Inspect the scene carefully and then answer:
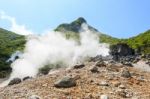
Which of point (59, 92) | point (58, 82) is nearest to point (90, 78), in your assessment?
point (58, 82)

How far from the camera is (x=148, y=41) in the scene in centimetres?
19125

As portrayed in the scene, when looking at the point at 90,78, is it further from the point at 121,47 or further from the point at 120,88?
the point at 121,47

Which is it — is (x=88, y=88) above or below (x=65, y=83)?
below

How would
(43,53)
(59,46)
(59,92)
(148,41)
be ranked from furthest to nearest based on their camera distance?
(148,41) → (59,46) → (43,53) → (59,92)

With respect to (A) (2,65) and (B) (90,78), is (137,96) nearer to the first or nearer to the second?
(B) (90,78)

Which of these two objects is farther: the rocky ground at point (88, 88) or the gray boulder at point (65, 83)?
the gray boulder at point (65, 83)

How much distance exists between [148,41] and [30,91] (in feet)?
557

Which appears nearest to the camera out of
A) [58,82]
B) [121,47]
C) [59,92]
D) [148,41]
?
[59,92]

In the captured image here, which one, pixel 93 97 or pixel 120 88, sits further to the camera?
pixel 120 88

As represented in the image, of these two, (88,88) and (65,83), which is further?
(65,83)

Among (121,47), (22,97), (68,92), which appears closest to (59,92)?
(68,92)

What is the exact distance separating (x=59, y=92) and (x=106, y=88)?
10.2 feet

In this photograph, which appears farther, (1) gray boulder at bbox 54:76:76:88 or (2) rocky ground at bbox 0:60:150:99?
(1) gray boulder at bbox 54:76:76:88

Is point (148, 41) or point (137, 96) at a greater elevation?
point (148, 41)
